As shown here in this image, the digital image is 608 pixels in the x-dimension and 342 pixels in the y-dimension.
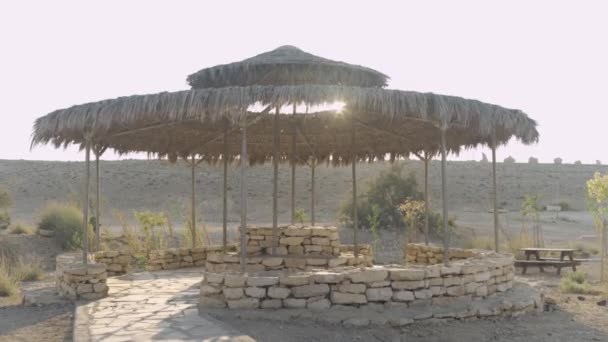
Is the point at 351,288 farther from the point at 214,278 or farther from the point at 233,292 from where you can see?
the point at 214,278

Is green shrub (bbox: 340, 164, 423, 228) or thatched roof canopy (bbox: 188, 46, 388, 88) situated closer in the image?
thatched roof canopy (bbox: 188, 46, 388, 88)

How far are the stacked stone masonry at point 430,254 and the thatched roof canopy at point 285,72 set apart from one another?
11.3 feet

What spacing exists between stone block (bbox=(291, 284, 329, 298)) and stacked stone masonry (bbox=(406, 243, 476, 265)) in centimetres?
405

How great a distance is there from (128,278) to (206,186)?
30.9 metres

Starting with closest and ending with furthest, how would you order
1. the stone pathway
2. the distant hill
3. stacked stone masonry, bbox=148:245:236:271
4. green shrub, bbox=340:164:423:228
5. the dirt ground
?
1. the stone pathway
2. the dirt ground
3. stacked stone masonry, bbox=148:245:236:271
4. green shrub, bbox=340:164:423:228
5. the distant hill

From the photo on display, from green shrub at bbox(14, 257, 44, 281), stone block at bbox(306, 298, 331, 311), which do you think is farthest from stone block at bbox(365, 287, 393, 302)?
green shrub at bbox(14, 257, 44, 281)

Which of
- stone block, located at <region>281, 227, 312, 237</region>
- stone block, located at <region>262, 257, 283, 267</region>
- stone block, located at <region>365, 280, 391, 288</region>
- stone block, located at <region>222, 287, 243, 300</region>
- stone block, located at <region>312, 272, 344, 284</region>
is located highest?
stone block, located at <region>281, 227, 312, 237</region>

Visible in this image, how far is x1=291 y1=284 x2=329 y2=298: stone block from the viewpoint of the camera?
22.4ft

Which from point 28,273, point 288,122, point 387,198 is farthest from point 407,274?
point 387,198

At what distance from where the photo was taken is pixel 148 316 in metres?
6.71

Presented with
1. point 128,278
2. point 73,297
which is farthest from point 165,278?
point 73,297

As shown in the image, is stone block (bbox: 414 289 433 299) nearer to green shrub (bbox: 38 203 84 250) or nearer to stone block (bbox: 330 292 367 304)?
stone block (bbox: 330 292 367 304)

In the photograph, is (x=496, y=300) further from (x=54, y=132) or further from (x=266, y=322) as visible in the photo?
(x=54, y=132)

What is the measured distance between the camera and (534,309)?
7.89 meters
